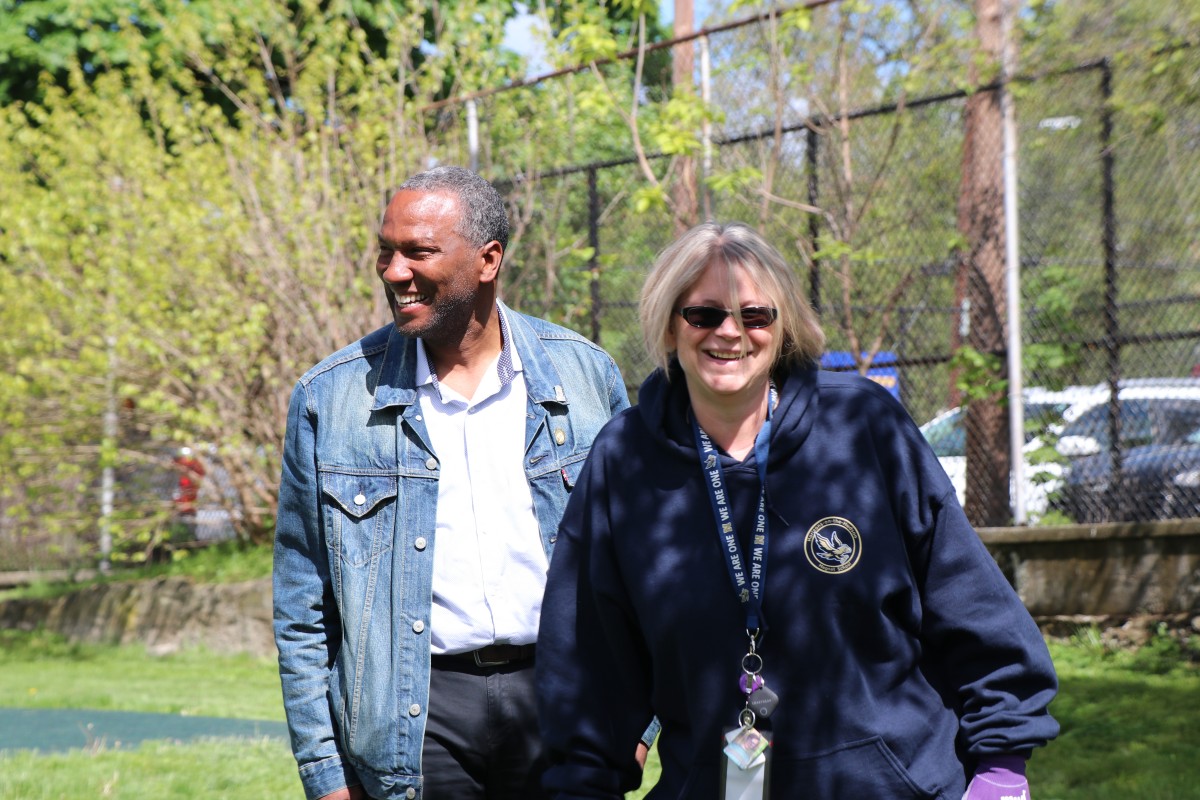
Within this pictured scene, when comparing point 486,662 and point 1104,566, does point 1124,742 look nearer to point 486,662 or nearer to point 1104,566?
point 1104,566

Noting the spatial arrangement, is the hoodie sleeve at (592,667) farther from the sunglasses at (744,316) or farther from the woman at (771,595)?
the sunglasses at (744,316)

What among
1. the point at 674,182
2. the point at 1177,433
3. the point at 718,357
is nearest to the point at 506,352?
the point at 718,357

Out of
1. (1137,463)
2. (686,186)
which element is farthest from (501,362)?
(686,186)

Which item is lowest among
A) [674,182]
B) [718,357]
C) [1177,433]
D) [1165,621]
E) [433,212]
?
[1165,621]

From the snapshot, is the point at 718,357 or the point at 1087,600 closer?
the point at 718,357

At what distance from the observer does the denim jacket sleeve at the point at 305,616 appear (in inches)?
120

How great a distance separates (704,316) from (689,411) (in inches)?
7.1

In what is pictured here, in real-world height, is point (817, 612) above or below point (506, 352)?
below

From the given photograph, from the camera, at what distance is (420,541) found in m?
3.08

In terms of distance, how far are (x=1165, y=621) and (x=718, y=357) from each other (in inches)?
243

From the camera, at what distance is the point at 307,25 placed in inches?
502

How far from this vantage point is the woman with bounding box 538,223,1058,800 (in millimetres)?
2307

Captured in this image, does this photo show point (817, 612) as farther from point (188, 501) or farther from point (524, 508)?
point (188, 501)

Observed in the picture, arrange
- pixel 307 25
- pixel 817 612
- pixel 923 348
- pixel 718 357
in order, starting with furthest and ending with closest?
pixel 307 25 < pixel 923 348 < pixel 718 357 < pixel 817 612
